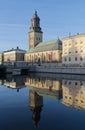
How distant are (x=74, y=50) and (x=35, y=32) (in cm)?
4572

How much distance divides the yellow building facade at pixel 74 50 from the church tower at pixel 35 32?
36349 millimetres

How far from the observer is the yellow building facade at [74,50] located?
79688 mm

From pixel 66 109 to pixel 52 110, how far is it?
1142mm

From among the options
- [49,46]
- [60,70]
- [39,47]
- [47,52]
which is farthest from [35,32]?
[60,70]

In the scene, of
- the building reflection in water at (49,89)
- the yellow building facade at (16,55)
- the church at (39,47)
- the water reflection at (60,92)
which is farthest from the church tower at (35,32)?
the water reflection at (60,92)

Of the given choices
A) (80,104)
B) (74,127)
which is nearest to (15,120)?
(74,127)

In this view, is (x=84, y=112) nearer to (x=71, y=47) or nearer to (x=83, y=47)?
(x=83, y=47)

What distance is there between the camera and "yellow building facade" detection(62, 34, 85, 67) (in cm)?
7969

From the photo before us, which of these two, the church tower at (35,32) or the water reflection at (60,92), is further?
the church tower at (35,32)

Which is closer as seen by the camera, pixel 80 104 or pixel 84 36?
pixel 80 104

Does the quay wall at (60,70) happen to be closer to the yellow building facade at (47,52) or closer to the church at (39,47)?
the church at (39,47)

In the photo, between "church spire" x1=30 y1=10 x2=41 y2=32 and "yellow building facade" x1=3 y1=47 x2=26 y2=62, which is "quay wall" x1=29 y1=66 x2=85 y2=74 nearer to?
"church spire" x1=30 y1=10 x2=41 y2=32

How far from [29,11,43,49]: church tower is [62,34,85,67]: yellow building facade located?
1431 inches

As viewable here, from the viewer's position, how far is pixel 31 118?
53.1 feet
